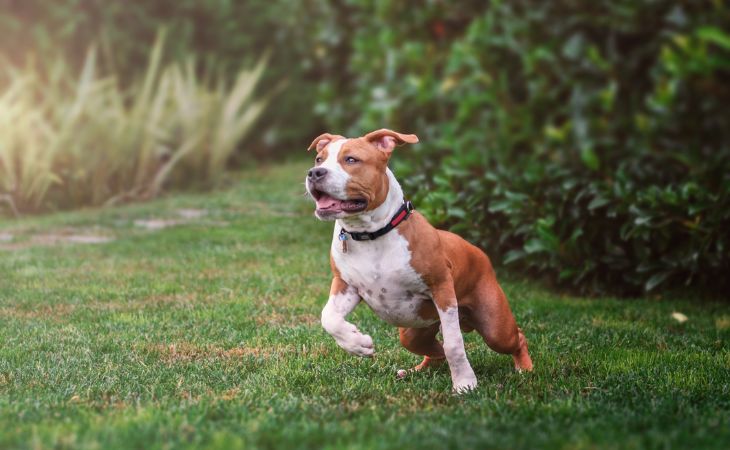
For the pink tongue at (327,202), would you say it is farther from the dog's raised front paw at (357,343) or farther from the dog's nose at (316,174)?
the dog's raised front paw at (357,343)

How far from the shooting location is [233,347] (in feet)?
16.8

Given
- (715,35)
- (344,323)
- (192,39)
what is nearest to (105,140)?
Answer: (192,39)

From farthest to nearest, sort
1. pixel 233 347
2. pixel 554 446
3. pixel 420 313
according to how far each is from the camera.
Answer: pixel 233 347
pixel 420 313
pixel 554 446

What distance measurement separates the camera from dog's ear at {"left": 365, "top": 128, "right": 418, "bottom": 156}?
4.27 m

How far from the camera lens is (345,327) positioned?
4.20 m

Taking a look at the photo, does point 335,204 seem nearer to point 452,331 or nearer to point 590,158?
point 452,331

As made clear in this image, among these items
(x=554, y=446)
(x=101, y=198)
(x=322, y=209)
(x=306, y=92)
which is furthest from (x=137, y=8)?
(x=554, y=446)

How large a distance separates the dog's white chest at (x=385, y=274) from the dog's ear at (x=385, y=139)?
41 cm

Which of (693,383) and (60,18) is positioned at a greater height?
(60,18)

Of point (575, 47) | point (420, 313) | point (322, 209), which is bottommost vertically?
point (420, 313)

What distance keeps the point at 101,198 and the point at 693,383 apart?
298 inches

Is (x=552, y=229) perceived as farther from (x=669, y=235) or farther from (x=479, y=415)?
(x=479, y=415)

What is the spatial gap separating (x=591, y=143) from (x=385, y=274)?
2.77 meters

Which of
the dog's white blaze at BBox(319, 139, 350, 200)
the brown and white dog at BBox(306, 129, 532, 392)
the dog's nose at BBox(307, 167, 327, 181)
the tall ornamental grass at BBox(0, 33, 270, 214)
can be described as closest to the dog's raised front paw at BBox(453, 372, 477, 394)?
the brown and white dog at BBox(306, 129, 532, 392)
